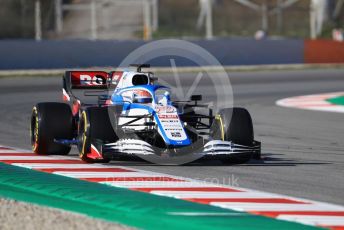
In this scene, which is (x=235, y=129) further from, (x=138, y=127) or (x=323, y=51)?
(x=323, y=51)

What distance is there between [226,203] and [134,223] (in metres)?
1.25

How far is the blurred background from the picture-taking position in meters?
49.3

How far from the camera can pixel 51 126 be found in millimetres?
12828

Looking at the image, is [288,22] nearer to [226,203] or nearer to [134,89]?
[134,89]

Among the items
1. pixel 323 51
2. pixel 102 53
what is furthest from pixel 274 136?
pixel 323 51

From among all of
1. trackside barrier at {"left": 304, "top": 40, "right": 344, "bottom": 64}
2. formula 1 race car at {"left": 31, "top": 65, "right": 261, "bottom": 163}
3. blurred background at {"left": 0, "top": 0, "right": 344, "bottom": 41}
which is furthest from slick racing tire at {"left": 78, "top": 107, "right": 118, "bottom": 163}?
blurred background at {"left": 0, "top": 0, "right": 344, "bottom": 41}

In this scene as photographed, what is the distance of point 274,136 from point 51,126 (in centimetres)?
471

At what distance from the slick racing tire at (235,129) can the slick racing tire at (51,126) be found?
78.5 inches

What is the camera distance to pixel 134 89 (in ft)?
40.8

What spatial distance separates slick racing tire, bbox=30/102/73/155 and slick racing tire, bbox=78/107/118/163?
30.8 inches

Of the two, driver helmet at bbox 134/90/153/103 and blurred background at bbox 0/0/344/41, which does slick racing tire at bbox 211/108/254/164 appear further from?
blurred background at bbox 0/0/344/41

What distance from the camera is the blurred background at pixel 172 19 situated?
49.3m

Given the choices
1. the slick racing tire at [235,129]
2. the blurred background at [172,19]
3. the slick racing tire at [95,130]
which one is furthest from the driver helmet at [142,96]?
the blurred background at [172,19]

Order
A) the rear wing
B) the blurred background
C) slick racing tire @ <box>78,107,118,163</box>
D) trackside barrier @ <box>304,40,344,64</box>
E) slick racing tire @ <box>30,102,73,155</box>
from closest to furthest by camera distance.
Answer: slick racing tire @ <box>78,107,118,163</box> < slick racing tire @ <box>30,102,73,155</box> < the rear wing < trackside barrier @ <box>304,40,344,64</box> < the blurred background
